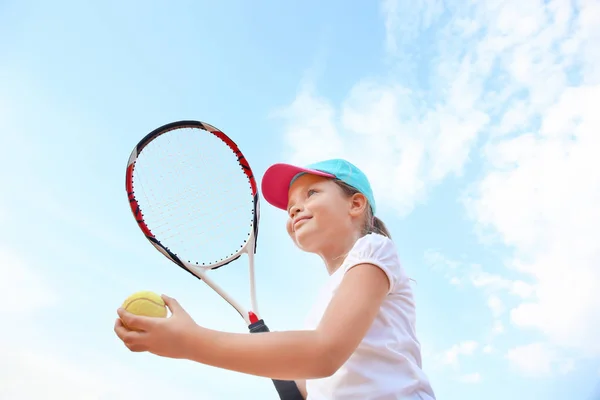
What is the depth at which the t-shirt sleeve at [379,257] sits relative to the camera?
231 cm

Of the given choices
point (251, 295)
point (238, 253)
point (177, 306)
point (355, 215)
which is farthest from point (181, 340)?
point (238, 253)

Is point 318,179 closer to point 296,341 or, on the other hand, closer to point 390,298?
point 390,298

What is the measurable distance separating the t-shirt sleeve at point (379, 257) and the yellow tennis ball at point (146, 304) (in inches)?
29.8

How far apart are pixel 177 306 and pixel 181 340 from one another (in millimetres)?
198

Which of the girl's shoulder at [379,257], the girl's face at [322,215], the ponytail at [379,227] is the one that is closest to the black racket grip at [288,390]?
the girl's face at [322,215]

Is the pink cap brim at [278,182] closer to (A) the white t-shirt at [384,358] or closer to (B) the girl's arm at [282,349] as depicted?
(A) the white t-shirt at [384,358]

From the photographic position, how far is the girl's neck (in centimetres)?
302

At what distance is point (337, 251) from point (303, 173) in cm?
61

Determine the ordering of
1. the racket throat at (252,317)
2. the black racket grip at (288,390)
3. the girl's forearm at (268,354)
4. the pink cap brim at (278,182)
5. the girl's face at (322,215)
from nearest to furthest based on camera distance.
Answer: the girl's forearm at (268,354)
the girl's face at (322,215)
the black racket grip at (288,390)
the pink cap brim at (278,182)
the racket throat at (252,317)

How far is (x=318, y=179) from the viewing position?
3.31 meters

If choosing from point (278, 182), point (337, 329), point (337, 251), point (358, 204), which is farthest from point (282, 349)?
point (278, 182)

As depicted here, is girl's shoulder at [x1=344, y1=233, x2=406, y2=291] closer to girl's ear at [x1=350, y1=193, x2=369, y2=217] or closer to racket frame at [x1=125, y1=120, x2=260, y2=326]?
girl's ear at [x1=350, y1=193, x2=369, y2=217]

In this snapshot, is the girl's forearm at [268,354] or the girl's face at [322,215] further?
the girl's face at [322,215]

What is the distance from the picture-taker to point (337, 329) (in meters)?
2.05
